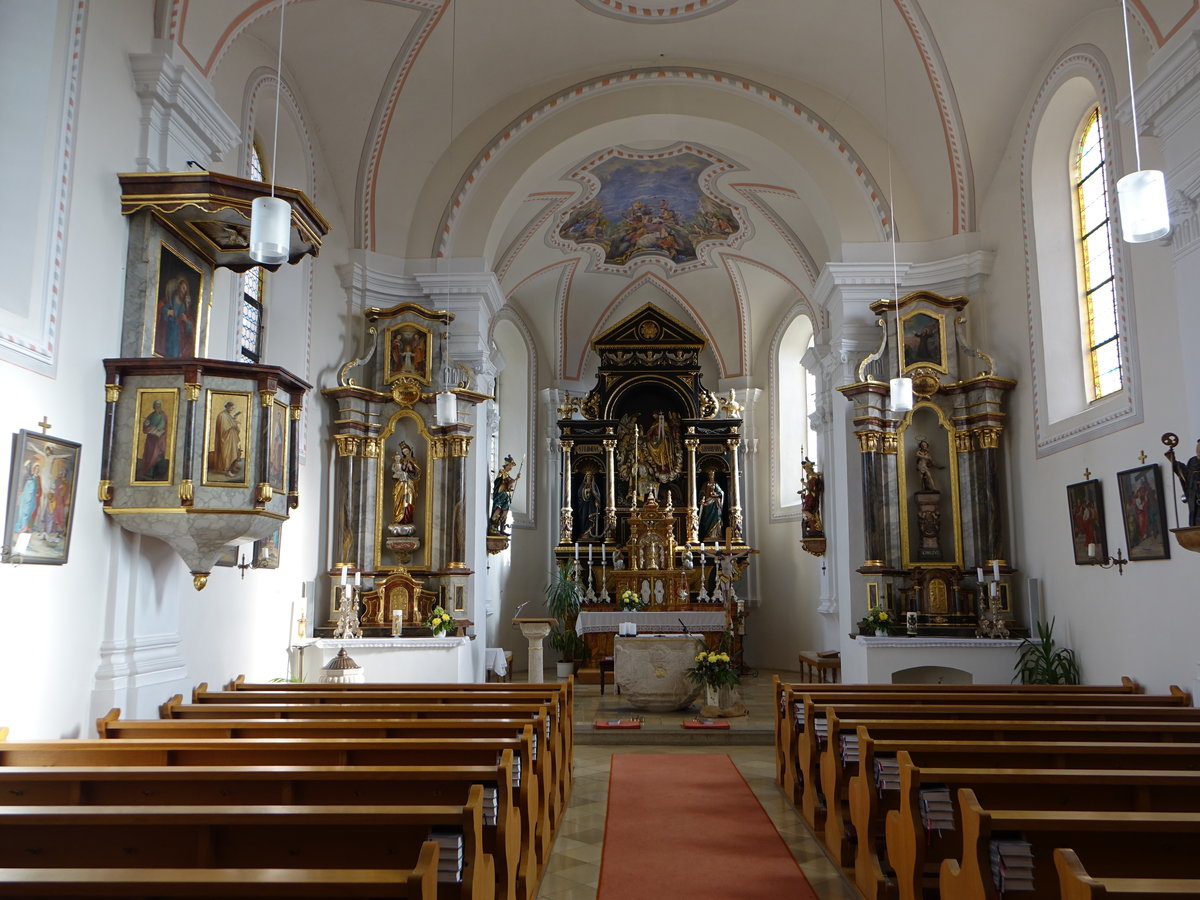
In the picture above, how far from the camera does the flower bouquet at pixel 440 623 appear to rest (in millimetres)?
10844

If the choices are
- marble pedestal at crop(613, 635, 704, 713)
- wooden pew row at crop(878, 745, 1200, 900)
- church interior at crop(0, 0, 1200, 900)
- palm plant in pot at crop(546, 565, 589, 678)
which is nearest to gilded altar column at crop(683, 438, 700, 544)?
church interior at crop(0, 0, 1200, 900)

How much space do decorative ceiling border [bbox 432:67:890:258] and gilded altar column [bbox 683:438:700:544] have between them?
23.3 ft

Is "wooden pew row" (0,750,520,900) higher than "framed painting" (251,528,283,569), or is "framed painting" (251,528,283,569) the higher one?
"framed painting" (251,528,283,569)

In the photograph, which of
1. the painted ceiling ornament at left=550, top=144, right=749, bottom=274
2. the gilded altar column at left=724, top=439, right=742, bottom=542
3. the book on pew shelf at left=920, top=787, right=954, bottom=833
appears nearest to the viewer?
the book on pew shelf at left=920, top=787, right=954, bottom=833

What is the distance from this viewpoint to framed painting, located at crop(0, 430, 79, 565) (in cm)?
529

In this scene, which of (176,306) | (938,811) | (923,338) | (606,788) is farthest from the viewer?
(923,338)

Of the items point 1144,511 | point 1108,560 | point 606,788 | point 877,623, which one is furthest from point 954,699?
point 877,623

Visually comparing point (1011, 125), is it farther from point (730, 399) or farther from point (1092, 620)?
point (730, 399)

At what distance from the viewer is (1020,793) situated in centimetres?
418

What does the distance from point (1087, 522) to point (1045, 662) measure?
63.6 inches

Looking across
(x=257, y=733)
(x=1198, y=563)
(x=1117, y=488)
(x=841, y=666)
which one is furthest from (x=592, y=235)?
(x=257, y=733)

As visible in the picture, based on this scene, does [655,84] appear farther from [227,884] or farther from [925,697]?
[227,884]

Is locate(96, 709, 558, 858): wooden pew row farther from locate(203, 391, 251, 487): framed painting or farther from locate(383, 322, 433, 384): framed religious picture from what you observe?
locate(383, 322, 433, 384): framed religious picture

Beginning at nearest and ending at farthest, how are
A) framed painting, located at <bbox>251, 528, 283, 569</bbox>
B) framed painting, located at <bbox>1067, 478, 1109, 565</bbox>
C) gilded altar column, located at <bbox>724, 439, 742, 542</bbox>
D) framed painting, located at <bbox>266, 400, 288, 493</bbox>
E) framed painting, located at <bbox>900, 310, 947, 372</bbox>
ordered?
1. framed painting, located at <bbox>266, 400, 288, 493</bbox>
2. framed painting, located at <bbox>1067, 478, 1109, 565</bbox>
3. framed painting, located at <bbox>251, 528, 283, 569</bbox>
4. framed painting, located at <bbox>900, 310, 947, 372</bbox>
5. gilded altar column, located at <bbox>724, 439, 742, 542</bbox>
